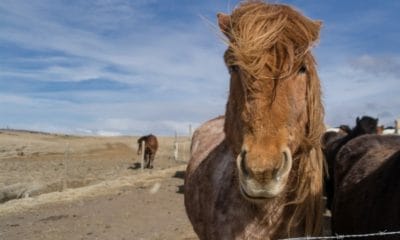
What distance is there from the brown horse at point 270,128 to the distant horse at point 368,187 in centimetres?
73

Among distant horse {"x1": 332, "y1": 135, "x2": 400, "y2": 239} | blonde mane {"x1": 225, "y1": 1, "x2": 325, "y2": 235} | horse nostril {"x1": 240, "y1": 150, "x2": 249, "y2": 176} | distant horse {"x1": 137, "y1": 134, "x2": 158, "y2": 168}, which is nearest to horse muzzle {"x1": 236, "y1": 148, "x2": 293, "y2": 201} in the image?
horse nostril {"x1": 240, "y1": 150, "x2": 249, "y2": 176}

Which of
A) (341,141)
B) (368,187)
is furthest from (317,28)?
(341,141)

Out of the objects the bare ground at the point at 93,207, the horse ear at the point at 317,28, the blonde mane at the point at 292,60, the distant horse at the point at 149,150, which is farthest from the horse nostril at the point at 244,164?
the distant horse at the point at 149,150

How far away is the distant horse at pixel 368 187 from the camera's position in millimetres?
3605

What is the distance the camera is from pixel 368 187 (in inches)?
167

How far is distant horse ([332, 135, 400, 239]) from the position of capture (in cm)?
361

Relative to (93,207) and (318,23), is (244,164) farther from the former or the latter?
(93,207)

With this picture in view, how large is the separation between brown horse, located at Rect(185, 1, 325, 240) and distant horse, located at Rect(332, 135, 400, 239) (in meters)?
0.73

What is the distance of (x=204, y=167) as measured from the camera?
13.4ft

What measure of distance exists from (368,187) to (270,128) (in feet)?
7.15

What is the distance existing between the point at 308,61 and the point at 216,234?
4.69 feet

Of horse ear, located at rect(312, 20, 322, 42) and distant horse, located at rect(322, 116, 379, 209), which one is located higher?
horse ear, located at rect(312, 20, 322, 42)

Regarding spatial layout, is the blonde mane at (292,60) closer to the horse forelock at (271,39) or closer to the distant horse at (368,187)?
the horse forelock at (271,39)

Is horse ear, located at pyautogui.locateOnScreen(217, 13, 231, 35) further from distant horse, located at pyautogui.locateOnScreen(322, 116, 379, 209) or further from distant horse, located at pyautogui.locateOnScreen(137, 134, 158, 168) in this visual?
distant horse, located at pyautogui.locateOnScreen(137, 134, 158, 168)
